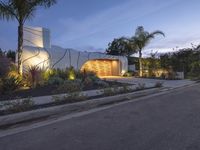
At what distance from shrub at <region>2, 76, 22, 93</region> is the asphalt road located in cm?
754

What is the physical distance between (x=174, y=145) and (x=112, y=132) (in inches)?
67.6

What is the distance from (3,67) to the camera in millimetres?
18391

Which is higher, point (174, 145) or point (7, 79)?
point (7, 79)

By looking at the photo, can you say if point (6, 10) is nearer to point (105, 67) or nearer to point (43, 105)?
point (43, 105)

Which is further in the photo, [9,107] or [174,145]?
[9,107]

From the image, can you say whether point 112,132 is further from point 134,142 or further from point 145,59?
point 145,59

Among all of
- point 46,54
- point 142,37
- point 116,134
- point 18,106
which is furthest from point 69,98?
point 142,37

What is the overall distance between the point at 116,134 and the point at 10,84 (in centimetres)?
1058

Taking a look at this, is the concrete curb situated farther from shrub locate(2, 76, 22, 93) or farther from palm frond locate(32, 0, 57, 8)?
palm frond locate(32, 0, 57, 8)

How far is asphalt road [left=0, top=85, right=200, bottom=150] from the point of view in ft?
20.9

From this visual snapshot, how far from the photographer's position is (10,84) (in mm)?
16672

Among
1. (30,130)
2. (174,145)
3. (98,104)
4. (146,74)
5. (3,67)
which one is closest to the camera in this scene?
(174,145)

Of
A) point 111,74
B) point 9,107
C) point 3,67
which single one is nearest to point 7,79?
point 3,67

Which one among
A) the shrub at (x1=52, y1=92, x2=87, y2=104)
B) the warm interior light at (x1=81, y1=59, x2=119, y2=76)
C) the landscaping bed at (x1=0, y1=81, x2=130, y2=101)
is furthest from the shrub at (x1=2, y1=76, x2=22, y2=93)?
the warm interior light at (x1=81, y1=59, x2=119, y2=76)
